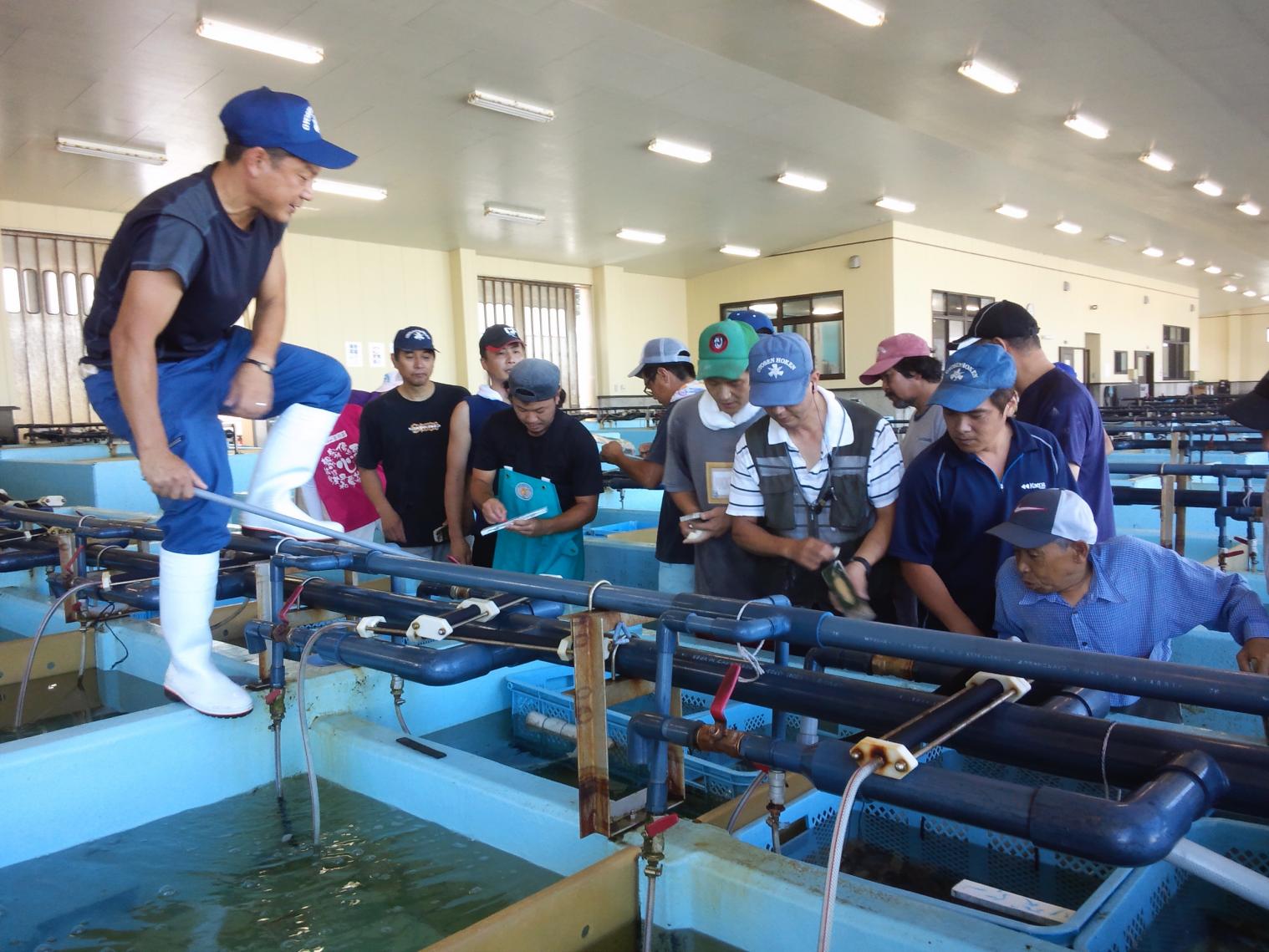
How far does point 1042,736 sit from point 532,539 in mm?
2245

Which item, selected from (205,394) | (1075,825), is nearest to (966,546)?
(1075,825)

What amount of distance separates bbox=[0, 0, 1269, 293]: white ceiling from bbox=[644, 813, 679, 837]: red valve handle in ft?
25.2

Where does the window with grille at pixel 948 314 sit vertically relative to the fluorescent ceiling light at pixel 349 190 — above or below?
below

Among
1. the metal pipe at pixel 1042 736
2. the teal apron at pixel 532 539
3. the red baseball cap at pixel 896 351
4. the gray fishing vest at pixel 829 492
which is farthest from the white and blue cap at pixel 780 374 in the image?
the teal apron at pixel 532 539

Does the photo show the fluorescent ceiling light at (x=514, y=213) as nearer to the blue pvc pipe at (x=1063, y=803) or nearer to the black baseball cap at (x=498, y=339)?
the black baseball cap at (x=498, y=339)

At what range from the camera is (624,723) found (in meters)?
2.46

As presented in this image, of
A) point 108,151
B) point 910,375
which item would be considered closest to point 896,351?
point 910,375

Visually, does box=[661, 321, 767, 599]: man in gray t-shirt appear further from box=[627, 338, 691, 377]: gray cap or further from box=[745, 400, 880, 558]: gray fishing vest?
box=[627, 338, 691, 377]: gray cap

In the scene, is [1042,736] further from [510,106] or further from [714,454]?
[510,106]

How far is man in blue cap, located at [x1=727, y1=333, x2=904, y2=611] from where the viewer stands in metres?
2.41

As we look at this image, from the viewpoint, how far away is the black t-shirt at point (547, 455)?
3250 millimetres

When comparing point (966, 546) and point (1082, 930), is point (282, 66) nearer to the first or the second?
point (966, 546)

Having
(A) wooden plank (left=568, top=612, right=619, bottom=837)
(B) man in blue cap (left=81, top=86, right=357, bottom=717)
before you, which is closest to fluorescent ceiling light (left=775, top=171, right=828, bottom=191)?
(B) man in blue cap (left=81, top=86, right=357, bottom=717)

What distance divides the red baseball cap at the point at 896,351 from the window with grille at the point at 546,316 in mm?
13658
